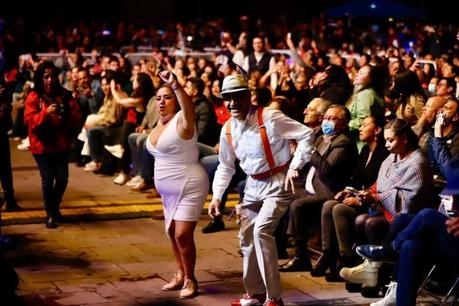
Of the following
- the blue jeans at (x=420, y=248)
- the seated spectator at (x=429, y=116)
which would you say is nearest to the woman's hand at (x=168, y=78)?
the blue jeans at (x=420, y=248)

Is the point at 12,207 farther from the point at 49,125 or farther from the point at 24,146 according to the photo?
the point at 24,146

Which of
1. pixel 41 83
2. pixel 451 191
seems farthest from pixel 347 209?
pixel 41 83

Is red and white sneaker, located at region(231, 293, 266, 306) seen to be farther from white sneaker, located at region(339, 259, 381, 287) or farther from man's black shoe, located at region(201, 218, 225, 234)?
man's black shoe, located at region(201, 218, 225, 234)

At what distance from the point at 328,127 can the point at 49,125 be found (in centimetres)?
364

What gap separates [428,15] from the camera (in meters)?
34.9

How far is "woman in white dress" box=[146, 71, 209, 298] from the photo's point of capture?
9.27 meters

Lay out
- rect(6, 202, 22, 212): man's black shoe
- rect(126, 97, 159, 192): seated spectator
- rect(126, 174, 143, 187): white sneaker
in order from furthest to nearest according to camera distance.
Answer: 1. rect(126, 174, 143, 187): white sneaker
2. rect(126, 97, 159, 192): seated spectator
3. rect(6, 202, 22, 212): man's black shoe

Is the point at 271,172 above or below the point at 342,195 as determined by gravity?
above

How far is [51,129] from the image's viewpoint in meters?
12.2

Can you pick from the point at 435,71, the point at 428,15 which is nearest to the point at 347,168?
the point at 435,71

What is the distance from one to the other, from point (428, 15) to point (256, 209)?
88.8 ft

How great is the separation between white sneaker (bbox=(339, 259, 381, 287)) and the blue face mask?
1345mm

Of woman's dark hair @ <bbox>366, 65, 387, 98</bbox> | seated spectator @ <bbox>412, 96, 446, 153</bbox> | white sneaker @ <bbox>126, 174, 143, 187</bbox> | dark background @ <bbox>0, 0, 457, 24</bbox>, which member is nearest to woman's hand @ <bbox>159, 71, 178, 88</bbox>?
seated spectator @ <bbox>412, 96, 446, 153</bbox>

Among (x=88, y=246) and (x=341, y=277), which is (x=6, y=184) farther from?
(x=341, y=277)
